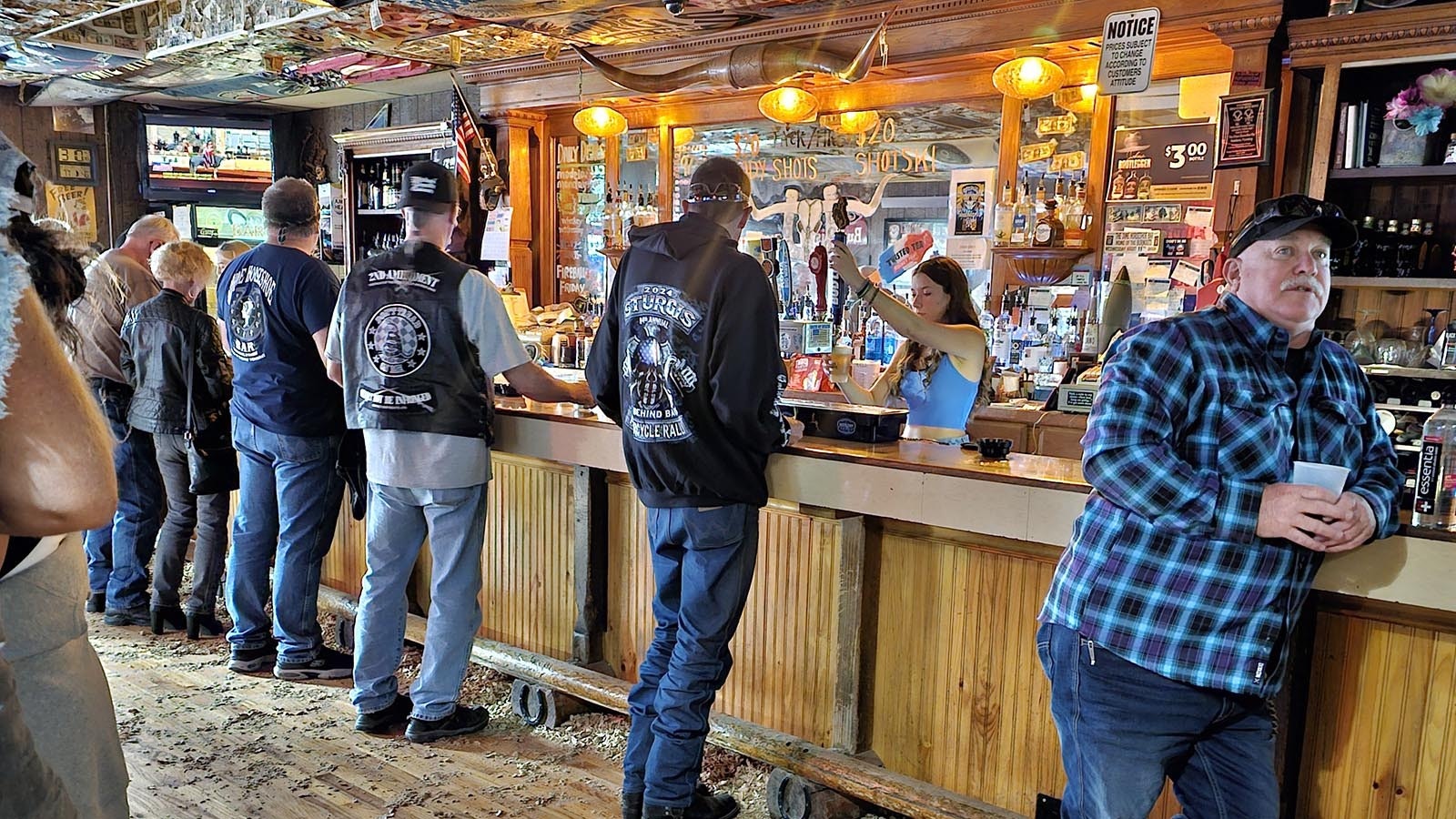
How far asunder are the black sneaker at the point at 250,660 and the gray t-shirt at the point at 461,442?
1183 millimetres

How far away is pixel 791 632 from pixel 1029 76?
2.91 meters

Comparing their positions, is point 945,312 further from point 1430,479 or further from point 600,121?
point 600,121

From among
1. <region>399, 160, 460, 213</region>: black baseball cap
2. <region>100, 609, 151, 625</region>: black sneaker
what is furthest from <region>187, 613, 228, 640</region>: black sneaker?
<region>399, 160, 460, 213</region>: black baseball cap

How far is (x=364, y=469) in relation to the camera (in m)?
3.84

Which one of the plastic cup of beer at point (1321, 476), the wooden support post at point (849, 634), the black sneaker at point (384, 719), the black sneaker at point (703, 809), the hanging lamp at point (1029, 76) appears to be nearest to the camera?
the plastic cup of beer at point (1321, 476)

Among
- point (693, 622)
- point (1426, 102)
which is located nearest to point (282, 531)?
point (693, 622)

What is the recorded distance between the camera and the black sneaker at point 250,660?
3980 mm

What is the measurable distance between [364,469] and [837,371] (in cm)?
182

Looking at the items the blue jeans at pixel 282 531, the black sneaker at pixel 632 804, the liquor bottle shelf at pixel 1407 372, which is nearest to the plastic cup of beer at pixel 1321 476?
the black sneaker at pixel 632 804

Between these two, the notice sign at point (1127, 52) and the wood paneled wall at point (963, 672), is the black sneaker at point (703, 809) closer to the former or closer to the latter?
the wood paneled wall at point (963, 672)

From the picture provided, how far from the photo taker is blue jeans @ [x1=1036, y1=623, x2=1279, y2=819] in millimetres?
1933

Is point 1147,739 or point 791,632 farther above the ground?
point 1147,739

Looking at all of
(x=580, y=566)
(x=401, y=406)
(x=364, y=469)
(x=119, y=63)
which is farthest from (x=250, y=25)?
(x=580, y=566)

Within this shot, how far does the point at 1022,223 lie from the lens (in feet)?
17.3
